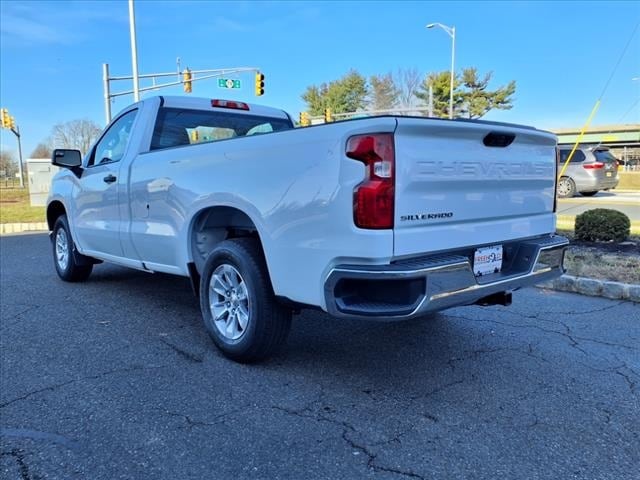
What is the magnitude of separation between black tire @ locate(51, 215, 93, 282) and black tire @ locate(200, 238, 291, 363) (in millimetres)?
3089

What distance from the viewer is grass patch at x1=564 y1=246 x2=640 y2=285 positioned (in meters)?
5.88

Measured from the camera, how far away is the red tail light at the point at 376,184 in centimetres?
273

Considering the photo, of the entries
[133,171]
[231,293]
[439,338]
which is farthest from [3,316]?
[439,338]

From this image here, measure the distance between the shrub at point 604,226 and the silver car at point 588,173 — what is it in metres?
11.2

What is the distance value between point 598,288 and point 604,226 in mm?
2672

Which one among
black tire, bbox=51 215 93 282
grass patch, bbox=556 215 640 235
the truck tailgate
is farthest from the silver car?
black tire, bbox=51 215 93 282

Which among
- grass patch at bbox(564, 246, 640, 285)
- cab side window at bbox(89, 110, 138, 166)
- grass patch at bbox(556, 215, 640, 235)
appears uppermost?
cab side window at bbox(89, 110, 138, 166)

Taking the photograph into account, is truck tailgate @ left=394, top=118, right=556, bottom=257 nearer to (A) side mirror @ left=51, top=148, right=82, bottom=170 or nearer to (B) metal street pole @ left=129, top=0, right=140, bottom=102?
(A) side mirror @ left=51, top=148, right=82, bottom=170

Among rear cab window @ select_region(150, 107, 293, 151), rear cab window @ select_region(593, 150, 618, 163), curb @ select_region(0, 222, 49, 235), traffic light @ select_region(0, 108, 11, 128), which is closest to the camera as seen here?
rear cab window @ select_region(150, 107, 293, 151)

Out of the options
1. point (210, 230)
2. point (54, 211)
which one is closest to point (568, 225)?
point (210, 230)

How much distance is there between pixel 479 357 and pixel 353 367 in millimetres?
987

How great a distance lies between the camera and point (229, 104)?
5.38 metres

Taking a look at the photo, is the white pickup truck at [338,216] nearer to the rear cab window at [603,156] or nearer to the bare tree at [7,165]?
the rear cab window at [603,156]

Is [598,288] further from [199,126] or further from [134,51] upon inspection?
[134,51]
